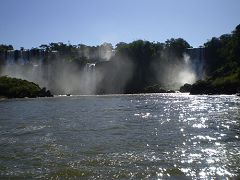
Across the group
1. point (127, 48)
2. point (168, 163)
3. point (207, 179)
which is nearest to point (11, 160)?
point (168, 163)

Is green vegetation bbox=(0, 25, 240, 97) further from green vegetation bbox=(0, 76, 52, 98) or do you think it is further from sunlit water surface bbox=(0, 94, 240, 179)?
sunlit water surface bbox=(0, 94, 240, 179)

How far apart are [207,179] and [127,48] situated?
176 meters

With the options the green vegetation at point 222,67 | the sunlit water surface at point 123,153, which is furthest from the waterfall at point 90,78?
the sunlit water surface at point 123,153

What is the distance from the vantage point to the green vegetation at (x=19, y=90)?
416 ft

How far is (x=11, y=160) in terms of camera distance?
19.3 meters

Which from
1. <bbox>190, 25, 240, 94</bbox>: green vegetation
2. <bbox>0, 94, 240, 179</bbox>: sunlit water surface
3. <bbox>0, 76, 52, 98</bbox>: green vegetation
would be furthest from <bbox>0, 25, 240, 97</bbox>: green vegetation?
<bbox>0, 94, 240, 179</bbox>: sunlit water surface

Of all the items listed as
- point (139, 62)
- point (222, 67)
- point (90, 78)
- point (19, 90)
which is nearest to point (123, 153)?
point (19, 90)

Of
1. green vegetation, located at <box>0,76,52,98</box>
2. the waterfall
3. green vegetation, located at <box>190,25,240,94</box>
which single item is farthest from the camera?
the waterfall

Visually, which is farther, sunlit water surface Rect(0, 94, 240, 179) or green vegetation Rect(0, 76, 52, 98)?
green vegetation Rect(0, 76, 52, 98)

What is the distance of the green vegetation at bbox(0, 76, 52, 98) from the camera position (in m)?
127

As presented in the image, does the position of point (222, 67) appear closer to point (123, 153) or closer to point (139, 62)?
point (139, 62)

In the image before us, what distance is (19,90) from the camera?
129000 millimetres

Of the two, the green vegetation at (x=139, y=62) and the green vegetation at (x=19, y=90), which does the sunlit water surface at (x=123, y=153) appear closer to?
the green vegetation at (x=19, y=90)

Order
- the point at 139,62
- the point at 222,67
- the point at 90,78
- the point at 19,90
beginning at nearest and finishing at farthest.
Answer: the point at 19,90, the point at 222,67, the point at 90,78, the point at 139,62
